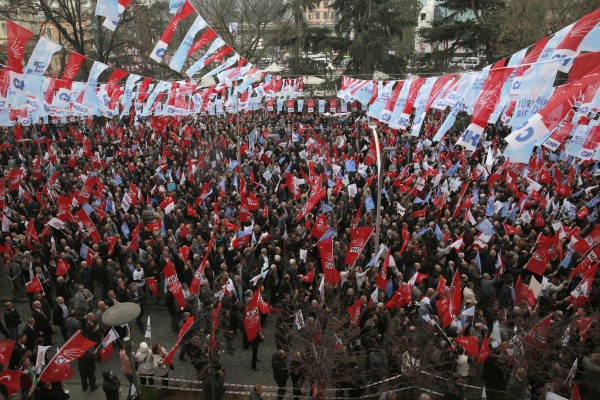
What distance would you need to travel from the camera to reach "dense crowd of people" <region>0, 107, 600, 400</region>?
335 inches

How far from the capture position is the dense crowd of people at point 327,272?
8.50m

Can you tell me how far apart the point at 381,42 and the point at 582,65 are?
3276 centimetres

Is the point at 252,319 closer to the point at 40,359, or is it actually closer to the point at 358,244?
the point at 358,244

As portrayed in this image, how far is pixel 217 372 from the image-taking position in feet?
28.1

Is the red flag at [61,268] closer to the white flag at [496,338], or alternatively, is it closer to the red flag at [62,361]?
the red flag at [62,361]

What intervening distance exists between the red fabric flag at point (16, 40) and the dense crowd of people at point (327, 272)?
447 centimetres

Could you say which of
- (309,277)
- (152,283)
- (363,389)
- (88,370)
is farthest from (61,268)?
(363,389)

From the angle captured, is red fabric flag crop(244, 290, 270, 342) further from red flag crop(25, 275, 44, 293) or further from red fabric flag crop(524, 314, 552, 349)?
red flag crop(25, 275, 44, 293)

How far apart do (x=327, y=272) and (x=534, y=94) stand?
5.79m

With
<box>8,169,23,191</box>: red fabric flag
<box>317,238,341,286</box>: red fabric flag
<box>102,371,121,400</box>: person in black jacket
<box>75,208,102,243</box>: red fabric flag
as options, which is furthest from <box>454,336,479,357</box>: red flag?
<box>8,169,23,191</box>: red fabric flag

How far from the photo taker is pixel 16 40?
1238 centimetres

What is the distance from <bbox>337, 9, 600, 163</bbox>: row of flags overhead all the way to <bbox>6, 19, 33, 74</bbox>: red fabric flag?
35.4 ft

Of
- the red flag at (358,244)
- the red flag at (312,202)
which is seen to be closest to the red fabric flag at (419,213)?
the red flag at (312,202)

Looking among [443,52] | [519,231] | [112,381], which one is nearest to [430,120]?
[443,52]
